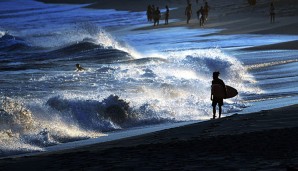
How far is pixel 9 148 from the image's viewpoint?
13.3m

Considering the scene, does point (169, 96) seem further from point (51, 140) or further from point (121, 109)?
point (51, 140)

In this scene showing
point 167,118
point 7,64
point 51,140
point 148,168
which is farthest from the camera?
point 7,64

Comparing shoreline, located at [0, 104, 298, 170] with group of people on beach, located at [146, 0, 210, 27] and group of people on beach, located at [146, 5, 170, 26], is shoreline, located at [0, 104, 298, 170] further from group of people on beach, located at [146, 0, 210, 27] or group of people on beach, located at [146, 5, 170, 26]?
group of people on beach, located at [146, 5, 170, 26]

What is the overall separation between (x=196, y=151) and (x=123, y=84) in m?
11.8

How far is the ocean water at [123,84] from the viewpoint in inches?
620

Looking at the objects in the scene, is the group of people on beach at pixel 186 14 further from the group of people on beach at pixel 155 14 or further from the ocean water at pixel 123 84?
the ocean water at pixel 123 84

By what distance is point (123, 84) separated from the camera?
22094 millimetres

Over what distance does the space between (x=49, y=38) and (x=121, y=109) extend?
1252 inches

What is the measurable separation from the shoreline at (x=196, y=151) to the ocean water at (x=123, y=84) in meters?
2.41

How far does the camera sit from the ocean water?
1575cm

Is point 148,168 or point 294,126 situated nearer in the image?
point 148,168

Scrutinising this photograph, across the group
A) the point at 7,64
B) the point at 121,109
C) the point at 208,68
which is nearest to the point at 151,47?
the point at 7,64

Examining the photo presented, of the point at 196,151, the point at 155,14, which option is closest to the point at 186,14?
the point at 155,14

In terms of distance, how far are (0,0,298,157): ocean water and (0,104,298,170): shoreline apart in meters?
2.41
